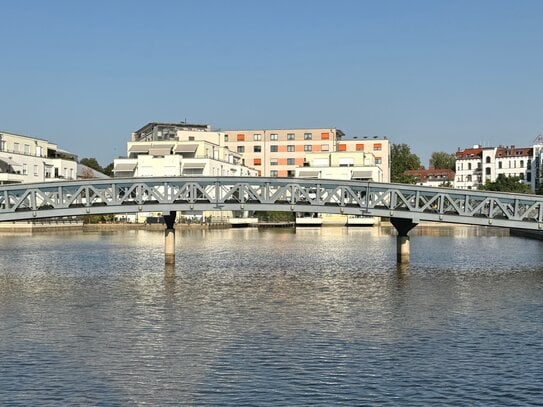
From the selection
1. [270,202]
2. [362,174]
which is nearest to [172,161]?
[362,174]

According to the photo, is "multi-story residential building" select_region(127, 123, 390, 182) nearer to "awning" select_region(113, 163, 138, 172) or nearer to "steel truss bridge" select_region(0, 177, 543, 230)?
"awning" select_region(113, 163, 138, 172)

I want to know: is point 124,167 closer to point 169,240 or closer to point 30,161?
point 30,161

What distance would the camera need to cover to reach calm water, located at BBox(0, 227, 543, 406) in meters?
22.9

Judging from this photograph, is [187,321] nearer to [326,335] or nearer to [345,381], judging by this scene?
[326,335]

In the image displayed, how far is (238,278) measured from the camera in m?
52.2

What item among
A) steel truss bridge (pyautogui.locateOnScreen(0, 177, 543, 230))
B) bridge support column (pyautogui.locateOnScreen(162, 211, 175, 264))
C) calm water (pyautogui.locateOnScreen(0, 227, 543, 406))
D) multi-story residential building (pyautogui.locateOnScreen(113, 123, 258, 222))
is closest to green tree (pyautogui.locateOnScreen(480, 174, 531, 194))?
multi-story residential building (pyautogui.locateOnScreen(113, 123, 258, 222))

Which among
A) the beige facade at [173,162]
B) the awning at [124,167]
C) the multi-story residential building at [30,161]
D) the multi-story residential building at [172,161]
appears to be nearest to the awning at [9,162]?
A: the multi-story residential building at [30,161]

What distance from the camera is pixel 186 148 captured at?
493 feet

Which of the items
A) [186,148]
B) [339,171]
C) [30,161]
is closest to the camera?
[30,161]

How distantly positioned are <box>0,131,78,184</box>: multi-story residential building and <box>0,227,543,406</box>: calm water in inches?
2988

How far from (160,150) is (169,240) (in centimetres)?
8908

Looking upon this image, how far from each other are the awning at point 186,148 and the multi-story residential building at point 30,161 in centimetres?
2058

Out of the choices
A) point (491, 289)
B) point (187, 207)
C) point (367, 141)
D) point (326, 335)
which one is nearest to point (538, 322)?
point (326, 335)

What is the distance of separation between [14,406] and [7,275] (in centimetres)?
3503
